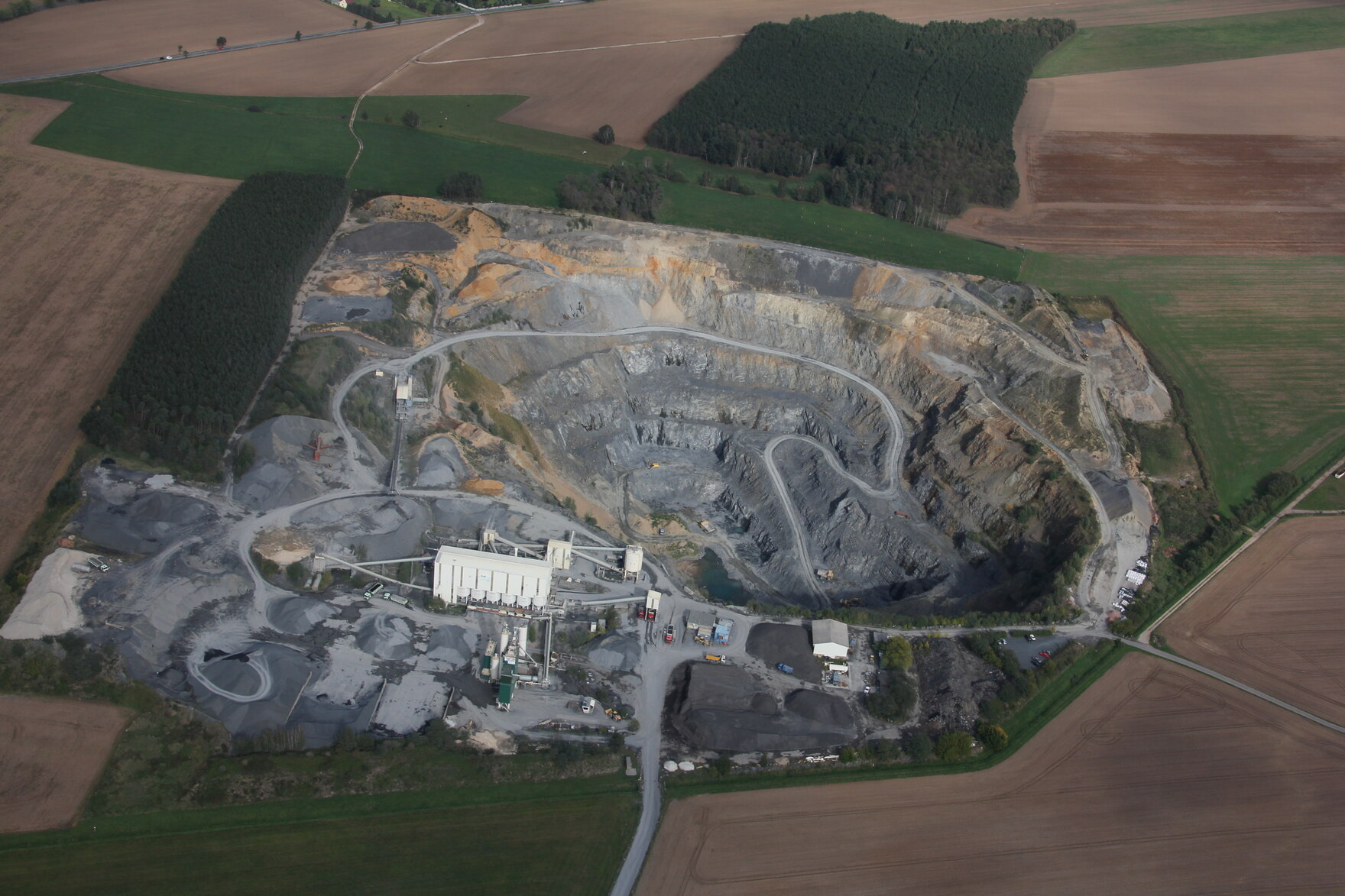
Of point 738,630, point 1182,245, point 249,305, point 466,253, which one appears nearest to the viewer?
point 738,630

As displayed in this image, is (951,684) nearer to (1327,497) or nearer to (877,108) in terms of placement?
(1327,497)

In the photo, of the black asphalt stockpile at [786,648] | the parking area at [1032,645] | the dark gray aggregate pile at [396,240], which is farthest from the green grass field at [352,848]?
the dark gray aggregate pile at [396,240]

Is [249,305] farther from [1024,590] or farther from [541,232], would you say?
[1024,590]

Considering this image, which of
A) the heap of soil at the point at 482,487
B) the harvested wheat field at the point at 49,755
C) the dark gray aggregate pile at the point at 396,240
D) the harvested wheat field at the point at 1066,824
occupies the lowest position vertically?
the harvested wheat field at the point at 1066,824

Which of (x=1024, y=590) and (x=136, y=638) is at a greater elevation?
(x=136, y=638)

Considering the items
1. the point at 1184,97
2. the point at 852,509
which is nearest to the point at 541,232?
the point at 852,509

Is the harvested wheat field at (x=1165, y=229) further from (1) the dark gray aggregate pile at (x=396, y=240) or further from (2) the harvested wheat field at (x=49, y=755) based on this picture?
(2) the harvested wheat field at (x=49, y=755)
